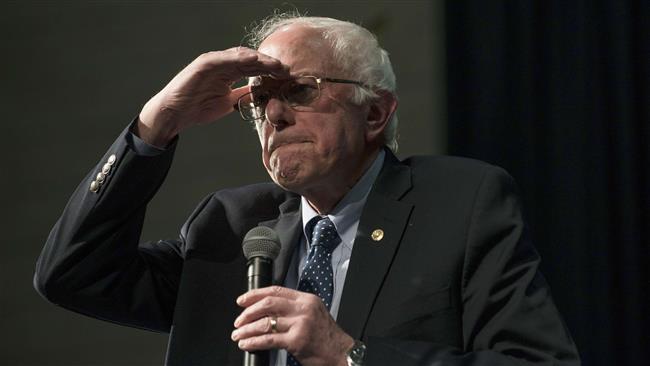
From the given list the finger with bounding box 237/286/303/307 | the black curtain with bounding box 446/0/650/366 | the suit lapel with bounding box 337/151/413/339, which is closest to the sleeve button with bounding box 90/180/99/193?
the suit lapel with bounding box 337/151/413/339

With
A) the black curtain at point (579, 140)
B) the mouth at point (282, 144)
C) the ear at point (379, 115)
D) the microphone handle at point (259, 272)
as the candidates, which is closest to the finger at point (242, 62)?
the mouth at point (282, 144)

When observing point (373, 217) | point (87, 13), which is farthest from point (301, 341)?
point (87, 13)

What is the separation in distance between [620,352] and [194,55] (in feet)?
6.29

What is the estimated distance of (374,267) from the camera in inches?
77.4

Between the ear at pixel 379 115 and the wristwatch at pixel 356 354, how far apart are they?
0.68 meters

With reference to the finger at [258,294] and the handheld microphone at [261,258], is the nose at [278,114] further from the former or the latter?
the finger at [258,294]

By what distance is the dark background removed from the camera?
309 centimetres

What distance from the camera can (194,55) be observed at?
12.7ft

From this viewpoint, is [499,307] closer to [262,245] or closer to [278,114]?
[262,245]

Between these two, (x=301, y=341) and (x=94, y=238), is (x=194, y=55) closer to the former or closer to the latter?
(x=94, y=238)

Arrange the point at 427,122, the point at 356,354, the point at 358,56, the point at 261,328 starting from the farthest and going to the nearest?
the point at 427,122 → the point at 358,56 → the point at 356,354 → the point at 261,328

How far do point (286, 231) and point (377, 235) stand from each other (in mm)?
270

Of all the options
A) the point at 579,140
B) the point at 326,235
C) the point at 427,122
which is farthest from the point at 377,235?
the point at 427,122

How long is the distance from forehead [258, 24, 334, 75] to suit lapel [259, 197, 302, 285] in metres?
0.32
